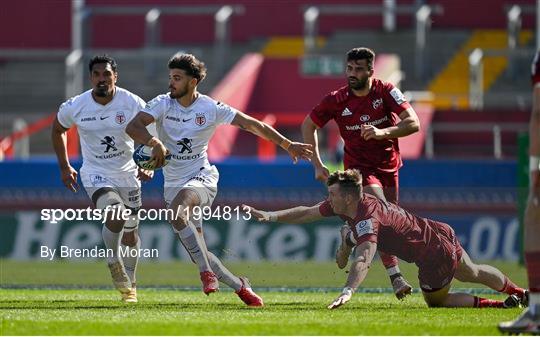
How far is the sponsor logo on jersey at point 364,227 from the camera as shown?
1230 centimetres

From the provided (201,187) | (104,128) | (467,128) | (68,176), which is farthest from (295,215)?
(467,128)

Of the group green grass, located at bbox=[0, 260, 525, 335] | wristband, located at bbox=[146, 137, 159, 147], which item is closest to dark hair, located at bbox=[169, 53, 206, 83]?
wristband, located at bbox=[146, 137, 159, 147]

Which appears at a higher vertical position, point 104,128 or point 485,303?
point 104,128

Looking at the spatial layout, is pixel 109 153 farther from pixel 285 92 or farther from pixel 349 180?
pixel 285 92

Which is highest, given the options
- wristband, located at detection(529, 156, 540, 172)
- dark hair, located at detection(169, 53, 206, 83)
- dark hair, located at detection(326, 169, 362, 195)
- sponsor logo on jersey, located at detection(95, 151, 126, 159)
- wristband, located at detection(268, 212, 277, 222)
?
dark hair, located at detection(169, 53, 206, 83)

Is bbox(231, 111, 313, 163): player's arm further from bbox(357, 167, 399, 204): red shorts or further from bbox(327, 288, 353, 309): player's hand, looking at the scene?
bbox(327, 288, 353, 309): player's hand

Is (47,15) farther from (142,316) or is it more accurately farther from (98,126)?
(142,316)

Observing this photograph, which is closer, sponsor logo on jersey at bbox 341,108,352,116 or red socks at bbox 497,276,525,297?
red socks at bbox 497,276,525,297

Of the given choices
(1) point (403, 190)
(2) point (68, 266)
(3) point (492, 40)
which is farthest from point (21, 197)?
(3) point (492, 40)

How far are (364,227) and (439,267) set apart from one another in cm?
86

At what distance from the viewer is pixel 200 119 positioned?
43.4 ft

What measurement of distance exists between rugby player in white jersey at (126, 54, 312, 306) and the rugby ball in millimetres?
150

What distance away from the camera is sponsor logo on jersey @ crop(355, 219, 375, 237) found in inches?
484

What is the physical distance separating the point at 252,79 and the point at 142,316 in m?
18.1
